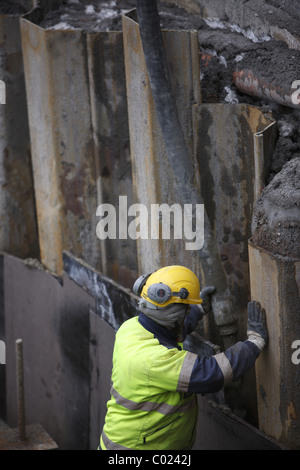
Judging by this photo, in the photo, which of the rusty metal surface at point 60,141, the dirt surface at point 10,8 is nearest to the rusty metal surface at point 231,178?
the rusty metal surface at point 60,141

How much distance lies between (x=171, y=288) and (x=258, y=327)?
19.9 inches

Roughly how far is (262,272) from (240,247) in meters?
0.85

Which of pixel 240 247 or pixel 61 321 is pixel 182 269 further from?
pixel 61 321

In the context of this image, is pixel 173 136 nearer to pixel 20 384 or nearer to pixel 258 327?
pixel 258 327

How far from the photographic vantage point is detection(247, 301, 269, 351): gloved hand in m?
3.72

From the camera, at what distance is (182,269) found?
385cm

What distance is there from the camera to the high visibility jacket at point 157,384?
3.61 m

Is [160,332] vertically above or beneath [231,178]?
beneath

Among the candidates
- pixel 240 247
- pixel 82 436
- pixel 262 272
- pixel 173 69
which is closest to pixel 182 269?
pixel 262 272

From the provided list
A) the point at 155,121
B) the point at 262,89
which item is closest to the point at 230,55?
the point at 262,89

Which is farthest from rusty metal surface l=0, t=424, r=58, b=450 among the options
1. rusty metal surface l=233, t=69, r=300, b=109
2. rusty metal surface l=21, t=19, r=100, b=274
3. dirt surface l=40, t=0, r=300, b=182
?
rusty metal surface l=233, t=69, r=300, b=109

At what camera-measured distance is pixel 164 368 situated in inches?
142

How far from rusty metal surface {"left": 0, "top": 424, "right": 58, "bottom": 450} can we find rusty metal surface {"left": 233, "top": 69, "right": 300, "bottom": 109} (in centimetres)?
306

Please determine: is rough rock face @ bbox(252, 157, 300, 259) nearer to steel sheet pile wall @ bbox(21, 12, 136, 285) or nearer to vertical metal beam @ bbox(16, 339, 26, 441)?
steel sheet pile wall @ bbox(21, 12, 136, 285)
